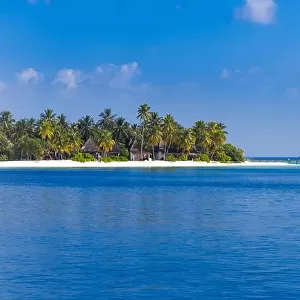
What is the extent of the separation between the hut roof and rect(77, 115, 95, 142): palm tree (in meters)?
5.20

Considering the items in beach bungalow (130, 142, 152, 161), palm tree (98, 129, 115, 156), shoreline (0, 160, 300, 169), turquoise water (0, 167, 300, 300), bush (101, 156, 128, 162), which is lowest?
turquoise water (0, 167, 300, 300)

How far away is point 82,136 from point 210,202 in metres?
104

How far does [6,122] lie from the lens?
458 ft

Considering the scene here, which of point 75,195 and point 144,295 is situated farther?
point 75,195

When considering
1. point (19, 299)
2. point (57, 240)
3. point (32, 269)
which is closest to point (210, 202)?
point (57, 240)

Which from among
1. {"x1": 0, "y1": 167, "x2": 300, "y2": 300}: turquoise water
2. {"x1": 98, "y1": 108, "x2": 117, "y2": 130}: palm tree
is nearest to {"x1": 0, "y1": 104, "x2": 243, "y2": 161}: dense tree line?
{"x1": 98, "y1": 108, "x2": 117, "y2": 130}: palm tree

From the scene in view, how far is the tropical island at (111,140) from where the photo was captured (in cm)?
13000

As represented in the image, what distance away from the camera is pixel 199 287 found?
18.3 metres

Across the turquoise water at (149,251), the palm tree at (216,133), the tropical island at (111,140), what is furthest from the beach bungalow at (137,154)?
the turquoise water at (149,251)

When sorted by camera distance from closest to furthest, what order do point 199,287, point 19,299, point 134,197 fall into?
point 19,299 < point 199,287 < point 134,197

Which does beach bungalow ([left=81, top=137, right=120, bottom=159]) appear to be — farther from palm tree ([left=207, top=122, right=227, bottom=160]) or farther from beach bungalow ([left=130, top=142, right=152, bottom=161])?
palm tree ([left=207, top=122, right=227, bottom=160])

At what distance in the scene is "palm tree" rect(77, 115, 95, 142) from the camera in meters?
148

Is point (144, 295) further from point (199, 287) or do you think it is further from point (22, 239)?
point (22, 239)

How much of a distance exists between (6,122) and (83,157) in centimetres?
2091
